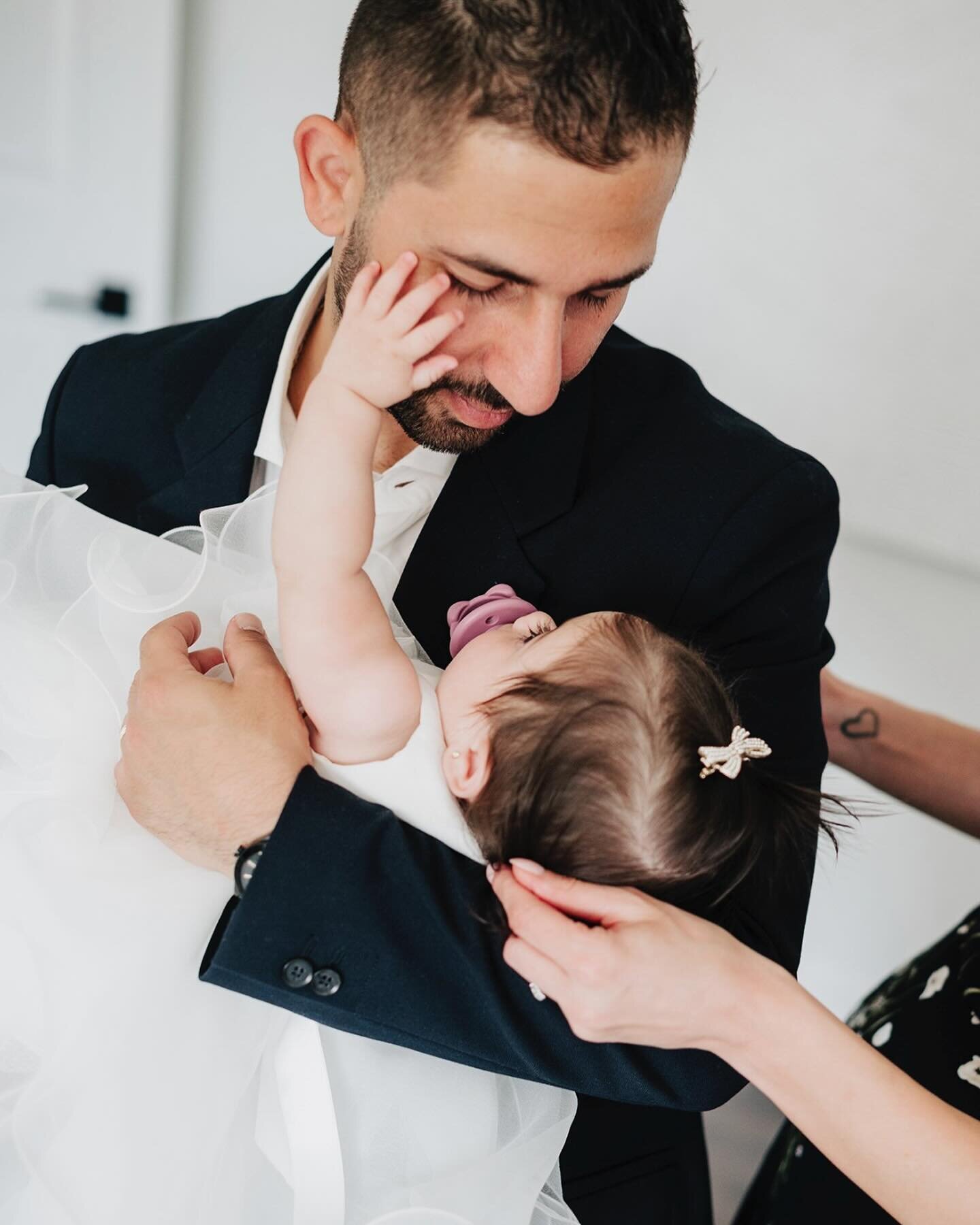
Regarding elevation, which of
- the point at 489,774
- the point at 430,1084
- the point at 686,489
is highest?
the point at 686,489

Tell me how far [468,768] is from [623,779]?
194 mm

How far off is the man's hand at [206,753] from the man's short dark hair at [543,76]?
0.64 meters

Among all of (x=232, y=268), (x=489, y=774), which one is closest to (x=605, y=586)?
(x=489, y=774)

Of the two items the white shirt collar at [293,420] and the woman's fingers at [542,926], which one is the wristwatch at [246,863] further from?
the white shirt collar at [293,420]

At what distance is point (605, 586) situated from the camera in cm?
150

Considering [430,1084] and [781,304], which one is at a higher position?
[781,304]

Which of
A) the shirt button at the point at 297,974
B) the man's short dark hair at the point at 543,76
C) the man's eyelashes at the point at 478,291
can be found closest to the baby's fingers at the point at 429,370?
the man's eyelashes at the point at 478,291

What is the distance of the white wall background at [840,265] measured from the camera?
224 cm

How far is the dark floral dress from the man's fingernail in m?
0.77

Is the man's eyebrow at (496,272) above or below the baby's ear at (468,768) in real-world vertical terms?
above

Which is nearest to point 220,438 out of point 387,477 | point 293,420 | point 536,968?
point 293,420

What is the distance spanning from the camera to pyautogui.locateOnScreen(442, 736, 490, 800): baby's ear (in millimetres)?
1280

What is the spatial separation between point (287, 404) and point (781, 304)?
1.24 m

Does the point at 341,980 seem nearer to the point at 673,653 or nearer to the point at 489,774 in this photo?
the point at 489,774
